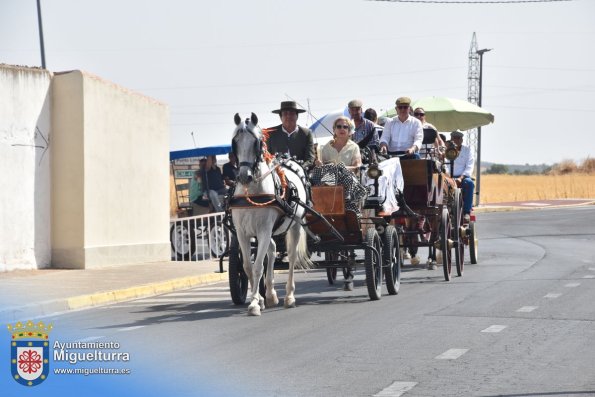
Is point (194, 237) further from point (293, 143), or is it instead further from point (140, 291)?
point (293, 143)

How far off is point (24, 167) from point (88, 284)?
338 centimetres

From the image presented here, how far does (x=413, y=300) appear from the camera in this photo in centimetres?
1502

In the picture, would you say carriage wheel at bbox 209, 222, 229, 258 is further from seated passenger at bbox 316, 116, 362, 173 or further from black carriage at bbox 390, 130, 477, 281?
seated passenger at bbox 316, 116, 362, 173

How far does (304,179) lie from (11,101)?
6.83m

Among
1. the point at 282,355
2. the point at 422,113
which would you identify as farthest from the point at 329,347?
the point at 422,113

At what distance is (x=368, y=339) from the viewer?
1149 centimetres

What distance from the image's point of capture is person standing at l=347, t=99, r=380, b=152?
57.7 feet

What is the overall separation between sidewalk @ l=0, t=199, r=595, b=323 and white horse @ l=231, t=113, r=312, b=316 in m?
2.78

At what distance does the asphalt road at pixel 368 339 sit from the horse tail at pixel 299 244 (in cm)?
59

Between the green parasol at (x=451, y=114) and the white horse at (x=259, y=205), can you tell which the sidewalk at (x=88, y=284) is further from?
the green parasol at (x=451, y=114)

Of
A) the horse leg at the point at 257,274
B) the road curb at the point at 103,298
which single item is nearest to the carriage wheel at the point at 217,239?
the road curb at the point at 103,298

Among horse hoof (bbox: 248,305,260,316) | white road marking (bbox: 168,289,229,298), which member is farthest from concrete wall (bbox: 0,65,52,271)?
horse hoof (bbox: 248,305,260,316)

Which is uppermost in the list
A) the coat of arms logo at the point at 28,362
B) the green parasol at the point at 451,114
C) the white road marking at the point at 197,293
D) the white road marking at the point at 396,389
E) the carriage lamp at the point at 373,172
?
the green parasol at the point at 451,114

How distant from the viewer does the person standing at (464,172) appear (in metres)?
21.2
